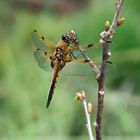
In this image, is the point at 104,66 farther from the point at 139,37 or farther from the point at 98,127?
the point at 139,37

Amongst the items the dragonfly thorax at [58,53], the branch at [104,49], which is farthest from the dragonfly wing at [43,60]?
the branch at [104,49]

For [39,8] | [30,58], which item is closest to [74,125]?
[30,58]

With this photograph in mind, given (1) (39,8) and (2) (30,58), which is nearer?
(2) (30,58)

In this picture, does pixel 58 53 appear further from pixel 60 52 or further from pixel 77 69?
pixel 77 69

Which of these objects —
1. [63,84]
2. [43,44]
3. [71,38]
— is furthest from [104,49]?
[63,84]

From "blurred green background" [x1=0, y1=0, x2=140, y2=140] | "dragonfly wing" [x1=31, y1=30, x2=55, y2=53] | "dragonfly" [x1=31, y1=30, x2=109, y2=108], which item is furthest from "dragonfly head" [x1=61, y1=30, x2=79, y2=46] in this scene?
"blurred green background" [x1=0, y1=0, x2=140, y2=140]

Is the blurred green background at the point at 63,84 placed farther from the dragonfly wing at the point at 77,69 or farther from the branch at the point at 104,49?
the branch at the point at 104,49

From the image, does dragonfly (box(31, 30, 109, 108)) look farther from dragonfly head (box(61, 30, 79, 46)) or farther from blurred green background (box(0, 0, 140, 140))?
blurred green background (box(0, 0, 140, 140))

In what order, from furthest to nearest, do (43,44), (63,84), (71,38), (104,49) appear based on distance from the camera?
(63,84)
(43,44)
(71,38)
(104,49)
